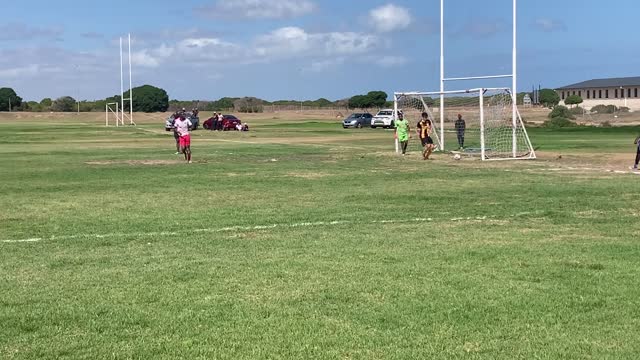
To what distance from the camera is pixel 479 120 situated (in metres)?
30.9

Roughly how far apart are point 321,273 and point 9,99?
132 meters

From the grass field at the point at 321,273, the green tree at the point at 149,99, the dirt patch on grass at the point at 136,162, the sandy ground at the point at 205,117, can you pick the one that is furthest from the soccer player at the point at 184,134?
the green tree at the point at 149,99

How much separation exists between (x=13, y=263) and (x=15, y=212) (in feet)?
16.4

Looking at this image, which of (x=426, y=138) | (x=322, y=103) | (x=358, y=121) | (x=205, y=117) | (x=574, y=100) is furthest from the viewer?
(x=322, y=103)

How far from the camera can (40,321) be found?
623 cm

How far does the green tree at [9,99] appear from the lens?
12825 cm

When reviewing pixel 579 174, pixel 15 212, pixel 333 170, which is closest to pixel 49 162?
pixel 333 170

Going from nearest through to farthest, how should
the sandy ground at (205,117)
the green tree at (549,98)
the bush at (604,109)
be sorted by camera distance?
the sandy ground at (205,117) → the bush at (604,109) → the green tree at (549,98)

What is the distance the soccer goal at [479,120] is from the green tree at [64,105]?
4089 inches

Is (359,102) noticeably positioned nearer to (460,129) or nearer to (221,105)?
(221,105)

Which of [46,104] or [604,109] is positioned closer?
[604,109]

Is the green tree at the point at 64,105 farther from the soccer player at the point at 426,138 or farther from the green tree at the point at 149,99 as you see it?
the soccer player at the point at 426,138

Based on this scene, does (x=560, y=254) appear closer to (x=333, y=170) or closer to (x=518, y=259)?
(x=518, y=259)

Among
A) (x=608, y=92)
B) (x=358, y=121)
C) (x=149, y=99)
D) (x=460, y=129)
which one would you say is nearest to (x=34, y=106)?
(x=149, y=99)
